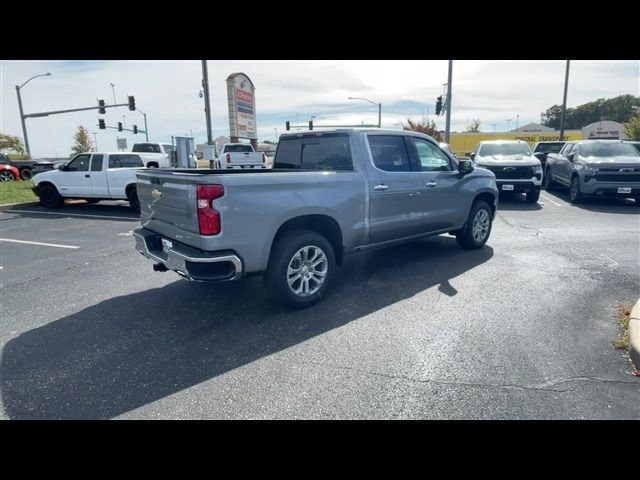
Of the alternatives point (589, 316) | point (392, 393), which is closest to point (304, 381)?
point (392, 393)

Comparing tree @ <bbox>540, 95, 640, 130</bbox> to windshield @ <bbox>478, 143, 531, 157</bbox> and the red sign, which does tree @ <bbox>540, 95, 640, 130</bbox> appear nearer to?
the red sign

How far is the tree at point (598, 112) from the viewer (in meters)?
71.8

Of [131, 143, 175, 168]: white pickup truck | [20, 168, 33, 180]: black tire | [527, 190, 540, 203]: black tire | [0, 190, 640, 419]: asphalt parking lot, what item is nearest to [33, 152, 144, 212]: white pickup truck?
[131, 143, 175, 168]: white pickup truck

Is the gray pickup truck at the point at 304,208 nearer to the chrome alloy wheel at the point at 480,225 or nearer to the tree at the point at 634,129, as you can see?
the chrome alloy wheel at the point at 480,225

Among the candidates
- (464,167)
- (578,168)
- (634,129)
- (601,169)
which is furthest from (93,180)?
(634,129)

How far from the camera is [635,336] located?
3.32 meters

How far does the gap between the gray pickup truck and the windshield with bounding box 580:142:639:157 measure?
25.9ft

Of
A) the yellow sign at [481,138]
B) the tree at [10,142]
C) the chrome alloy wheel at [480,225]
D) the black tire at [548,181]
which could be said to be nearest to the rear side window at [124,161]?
the chrome alloy wheel at [480,225]

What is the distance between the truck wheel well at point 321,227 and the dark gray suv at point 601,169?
9.64 metres

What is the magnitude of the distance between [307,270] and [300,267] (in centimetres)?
10

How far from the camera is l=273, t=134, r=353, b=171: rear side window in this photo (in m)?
4.77

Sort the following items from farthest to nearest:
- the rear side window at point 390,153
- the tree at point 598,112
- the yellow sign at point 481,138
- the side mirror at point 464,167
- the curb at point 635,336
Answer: the tree at point 598,112 → the yellow sign at point 481,138 → the side mirror at point 464,167 → the rear side window at point 390,153 → the curb at point 635,336

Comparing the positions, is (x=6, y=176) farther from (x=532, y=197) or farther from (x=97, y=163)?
(x=532, y=197)
